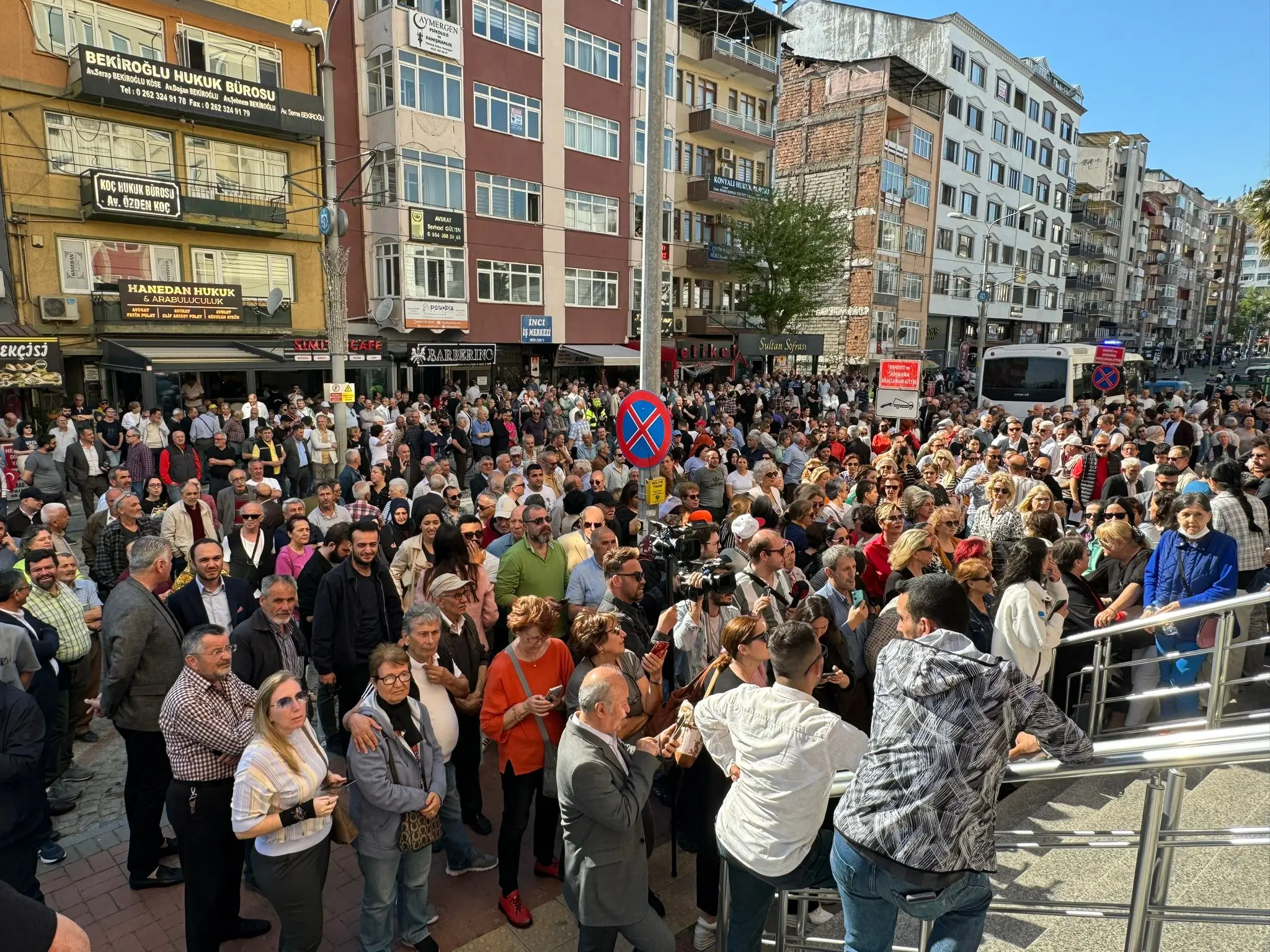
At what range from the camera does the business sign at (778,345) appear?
109 ft

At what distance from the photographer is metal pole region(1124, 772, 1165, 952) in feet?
8.34

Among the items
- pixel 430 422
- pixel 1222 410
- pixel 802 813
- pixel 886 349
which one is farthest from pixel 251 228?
pixel 886 349

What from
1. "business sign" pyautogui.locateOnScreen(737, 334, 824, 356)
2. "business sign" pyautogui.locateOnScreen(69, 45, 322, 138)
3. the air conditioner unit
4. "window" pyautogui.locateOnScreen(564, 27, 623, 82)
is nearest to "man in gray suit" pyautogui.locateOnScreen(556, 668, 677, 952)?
the air conditioner unit

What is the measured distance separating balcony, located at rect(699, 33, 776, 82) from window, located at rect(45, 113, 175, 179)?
22.0 meters

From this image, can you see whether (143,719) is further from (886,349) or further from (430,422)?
(886,349)

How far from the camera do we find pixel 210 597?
5.11 meters

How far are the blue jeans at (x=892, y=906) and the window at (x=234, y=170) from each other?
22579 millimetres

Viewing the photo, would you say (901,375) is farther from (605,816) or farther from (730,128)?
(730,128)

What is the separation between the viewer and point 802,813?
9.84 feet

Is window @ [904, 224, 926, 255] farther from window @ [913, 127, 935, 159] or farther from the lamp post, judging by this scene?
the lamp post

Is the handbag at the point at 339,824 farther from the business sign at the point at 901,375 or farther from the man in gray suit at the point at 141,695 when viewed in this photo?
the business sign at the point at 901,375

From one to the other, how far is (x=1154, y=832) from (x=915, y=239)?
46.1 meters

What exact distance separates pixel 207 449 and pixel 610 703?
1212cm

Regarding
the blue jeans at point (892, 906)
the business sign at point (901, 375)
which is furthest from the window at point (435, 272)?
the blue jeans at point (892, 906)
